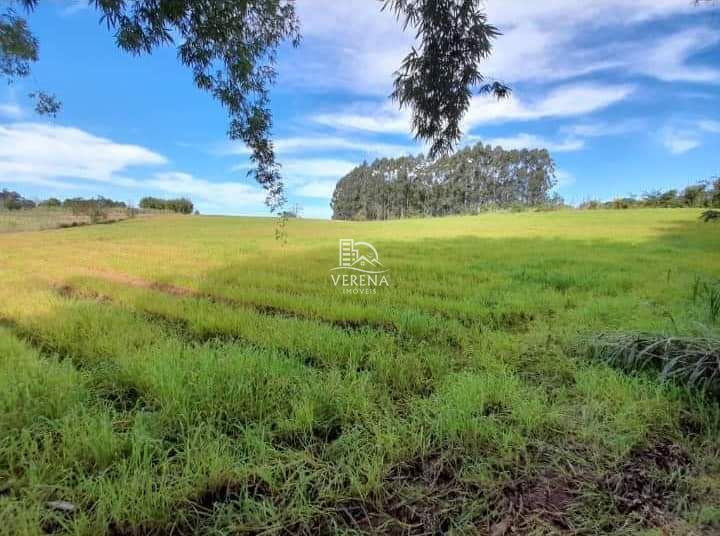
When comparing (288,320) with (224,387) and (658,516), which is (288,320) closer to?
(224,387)

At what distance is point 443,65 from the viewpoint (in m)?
3.09

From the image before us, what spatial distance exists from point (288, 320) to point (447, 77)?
2.76 metres

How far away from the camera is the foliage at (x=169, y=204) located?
2791 cm

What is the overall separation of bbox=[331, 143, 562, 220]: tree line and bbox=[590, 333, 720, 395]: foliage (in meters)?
33.0

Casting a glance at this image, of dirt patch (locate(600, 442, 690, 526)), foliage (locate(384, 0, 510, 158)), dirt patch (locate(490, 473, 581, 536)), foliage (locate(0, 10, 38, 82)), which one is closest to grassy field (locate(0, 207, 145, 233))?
foliage (locate(0, 10, 38, 82))

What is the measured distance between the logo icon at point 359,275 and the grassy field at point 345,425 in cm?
118

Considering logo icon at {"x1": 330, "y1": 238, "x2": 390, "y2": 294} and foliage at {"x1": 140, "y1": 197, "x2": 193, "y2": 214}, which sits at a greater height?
foliage at {"x1": 140, "y1": 197, "x2": 193, "y2": 214}

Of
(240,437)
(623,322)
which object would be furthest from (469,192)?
(240,437)

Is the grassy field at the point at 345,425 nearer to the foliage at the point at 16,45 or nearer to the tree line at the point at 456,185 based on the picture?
the foliage at the point at 16,45

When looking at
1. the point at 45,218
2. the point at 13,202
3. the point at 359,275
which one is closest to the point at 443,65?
the point at 359,275

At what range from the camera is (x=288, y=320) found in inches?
143

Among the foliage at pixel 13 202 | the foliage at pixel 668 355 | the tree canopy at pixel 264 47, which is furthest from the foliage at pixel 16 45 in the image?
the foliage at pixel 13 202

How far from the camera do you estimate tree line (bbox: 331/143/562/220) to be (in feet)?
130

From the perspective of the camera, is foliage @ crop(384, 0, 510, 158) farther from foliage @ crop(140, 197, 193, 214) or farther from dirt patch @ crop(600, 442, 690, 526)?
foliage @ crop(140, 197, 193, 214)
